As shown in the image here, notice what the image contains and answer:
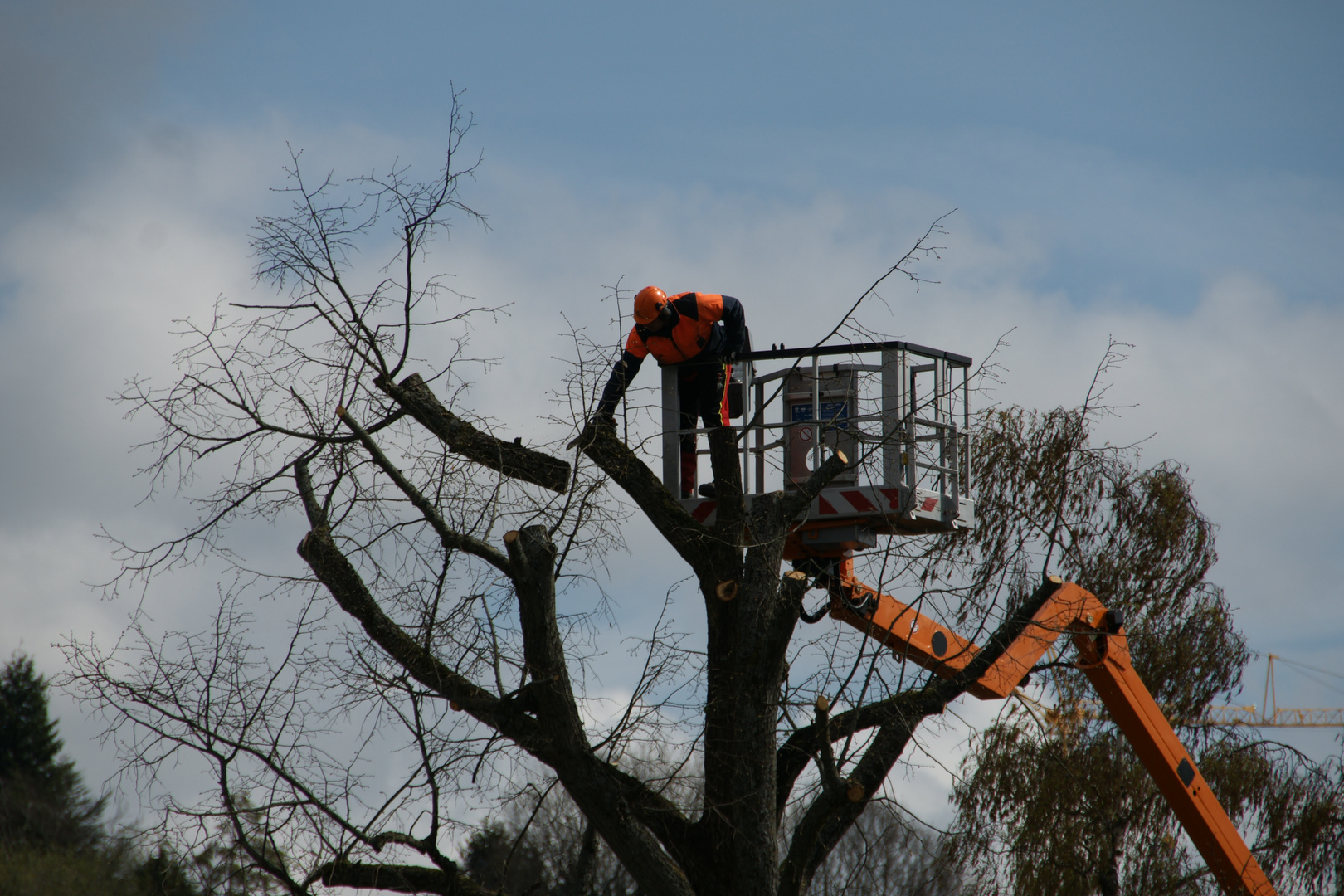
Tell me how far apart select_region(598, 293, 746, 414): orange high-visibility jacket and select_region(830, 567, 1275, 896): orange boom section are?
1650mm

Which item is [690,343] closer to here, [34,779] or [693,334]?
[693,334]

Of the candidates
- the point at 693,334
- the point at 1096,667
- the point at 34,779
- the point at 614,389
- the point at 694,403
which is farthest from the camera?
the point at 34,779

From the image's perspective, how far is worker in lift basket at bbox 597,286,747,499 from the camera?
838 centimetres

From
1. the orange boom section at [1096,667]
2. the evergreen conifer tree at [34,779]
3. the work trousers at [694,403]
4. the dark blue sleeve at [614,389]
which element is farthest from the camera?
the evergreen conifer tree at [34,779]

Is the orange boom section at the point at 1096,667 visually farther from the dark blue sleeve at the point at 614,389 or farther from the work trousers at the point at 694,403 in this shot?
the dark blue sleeve at the point at 614,389

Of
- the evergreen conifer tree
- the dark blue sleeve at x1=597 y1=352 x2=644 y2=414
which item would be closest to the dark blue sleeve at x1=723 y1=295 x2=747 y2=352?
the dark blue sleeve at x1=597 y1=352 x2=644 y2=414

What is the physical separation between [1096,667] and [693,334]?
3.79 meters

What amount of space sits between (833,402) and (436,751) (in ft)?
12.2

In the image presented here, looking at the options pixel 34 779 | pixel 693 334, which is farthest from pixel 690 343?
pixel 34 779

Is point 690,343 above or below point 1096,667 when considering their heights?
above

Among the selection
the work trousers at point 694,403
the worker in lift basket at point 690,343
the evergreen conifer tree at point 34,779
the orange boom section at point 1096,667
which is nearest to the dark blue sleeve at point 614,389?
the worker in lift basket at point 690,343

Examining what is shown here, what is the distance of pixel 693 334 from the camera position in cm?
857

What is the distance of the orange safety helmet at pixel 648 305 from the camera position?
27.4 ft

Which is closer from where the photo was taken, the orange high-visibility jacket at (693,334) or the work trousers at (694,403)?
the orange high-visibility jacket at (693,334)
